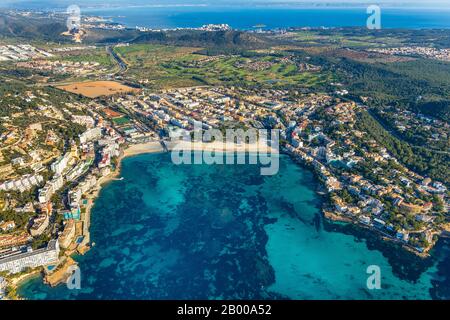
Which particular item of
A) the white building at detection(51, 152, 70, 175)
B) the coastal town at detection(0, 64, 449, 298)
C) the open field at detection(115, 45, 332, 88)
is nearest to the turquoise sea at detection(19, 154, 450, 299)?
the coastal town at detection(0, 64, 449, 298)

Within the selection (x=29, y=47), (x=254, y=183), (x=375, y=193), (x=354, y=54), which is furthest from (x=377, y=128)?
(x=29, y=47)

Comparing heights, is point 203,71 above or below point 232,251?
above

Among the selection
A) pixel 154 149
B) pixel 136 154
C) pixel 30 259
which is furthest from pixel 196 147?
pixel 30 259

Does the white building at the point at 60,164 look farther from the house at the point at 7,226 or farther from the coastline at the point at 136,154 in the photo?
the house at the point at 7,226

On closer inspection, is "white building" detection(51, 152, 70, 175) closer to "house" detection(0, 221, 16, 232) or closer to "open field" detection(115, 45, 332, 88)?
"house" detection(0, 221, 16, 232)

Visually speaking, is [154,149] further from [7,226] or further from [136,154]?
[7,226]
